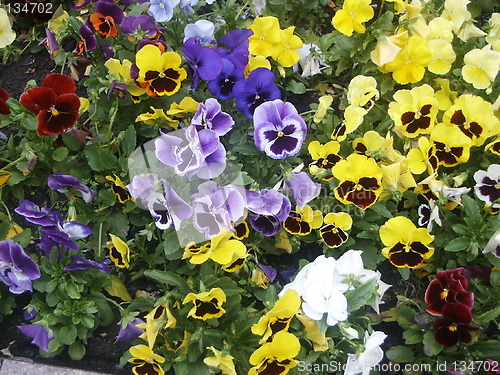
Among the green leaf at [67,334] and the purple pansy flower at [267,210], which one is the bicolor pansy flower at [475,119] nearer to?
the purple pansy flower at [267,210]

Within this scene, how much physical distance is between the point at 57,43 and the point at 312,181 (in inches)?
51.2

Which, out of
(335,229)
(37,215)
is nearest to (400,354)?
(335,229)

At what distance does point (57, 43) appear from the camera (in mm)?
2648

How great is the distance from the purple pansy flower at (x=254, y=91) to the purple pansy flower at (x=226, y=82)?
85mm

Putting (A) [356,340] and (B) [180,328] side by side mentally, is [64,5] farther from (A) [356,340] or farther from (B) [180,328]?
(A) [356,340]

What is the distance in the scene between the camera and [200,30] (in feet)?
7.91

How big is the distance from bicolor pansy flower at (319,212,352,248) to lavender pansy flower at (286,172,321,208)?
4.1 inches

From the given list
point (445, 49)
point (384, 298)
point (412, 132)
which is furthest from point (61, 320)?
point (445, 49)

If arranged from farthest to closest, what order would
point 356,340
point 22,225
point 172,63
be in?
point 22,225 → point 172,63 → point 356,340

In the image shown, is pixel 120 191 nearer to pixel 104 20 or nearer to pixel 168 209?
pixel 168 209

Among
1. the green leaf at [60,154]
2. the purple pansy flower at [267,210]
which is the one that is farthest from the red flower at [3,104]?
the purple pansy flower at [267,210]

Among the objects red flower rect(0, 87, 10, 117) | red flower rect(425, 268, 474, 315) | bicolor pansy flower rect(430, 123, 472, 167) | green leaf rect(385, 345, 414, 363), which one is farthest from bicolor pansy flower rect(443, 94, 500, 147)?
red flower rect(0, 87, 10, 117)

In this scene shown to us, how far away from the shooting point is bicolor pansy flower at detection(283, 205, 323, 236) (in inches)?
87.3

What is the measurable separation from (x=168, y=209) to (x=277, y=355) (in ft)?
1.96
